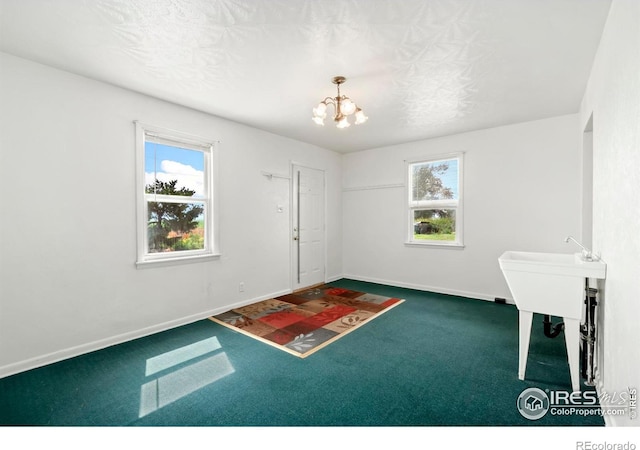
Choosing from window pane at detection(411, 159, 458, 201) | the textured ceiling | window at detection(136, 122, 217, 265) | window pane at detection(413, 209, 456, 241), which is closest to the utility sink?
the textured ceiling

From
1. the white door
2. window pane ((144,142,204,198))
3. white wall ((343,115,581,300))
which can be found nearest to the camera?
window pane ((144,142,204,198))

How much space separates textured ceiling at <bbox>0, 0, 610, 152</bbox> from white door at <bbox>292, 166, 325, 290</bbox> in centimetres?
183

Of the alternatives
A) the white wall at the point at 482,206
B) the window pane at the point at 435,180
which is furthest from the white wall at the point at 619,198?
the window pane at the point at 435,180

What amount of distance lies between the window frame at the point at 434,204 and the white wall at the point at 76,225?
3.15m

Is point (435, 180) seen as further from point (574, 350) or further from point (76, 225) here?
point (76, 225)

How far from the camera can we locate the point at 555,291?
6.95ft

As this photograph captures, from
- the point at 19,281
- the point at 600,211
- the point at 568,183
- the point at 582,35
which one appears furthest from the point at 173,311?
the point at 568,183

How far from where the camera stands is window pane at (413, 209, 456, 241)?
4.76 metres

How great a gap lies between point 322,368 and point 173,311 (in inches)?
78.5

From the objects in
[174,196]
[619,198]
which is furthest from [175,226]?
[619,198]

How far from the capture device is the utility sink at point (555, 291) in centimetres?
202

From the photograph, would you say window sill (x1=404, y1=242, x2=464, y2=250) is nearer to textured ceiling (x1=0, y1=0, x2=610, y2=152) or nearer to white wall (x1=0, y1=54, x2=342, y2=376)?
textured ceiling (x1=0, y1=0, x2=610, y2=152)
